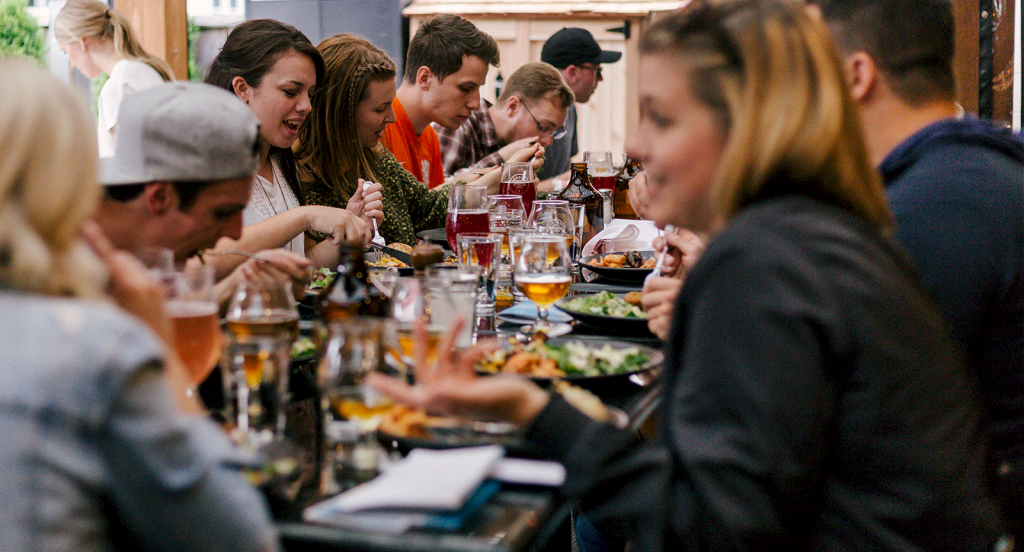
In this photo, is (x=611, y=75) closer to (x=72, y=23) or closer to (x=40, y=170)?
(x=72, y=23)

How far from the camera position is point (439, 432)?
1.10m

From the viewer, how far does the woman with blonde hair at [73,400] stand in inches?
28.2

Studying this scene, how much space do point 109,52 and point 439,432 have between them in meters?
4.30

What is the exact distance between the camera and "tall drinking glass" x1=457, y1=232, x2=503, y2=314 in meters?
2.05

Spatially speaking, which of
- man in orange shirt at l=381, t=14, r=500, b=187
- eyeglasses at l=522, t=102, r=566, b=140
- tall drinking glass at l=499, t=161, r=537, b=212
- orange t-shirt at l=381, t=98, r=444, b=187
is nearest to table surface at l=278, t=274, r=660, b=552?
tall drinking glass at l=499, t=161, r=537, b=212

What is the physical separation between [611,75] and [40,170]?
7.46 metres

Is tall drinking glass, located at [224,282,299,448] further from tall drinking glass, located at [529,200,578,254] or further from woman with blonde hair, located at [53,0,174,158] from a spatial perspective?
woman with blonde hair, located at [53,0,174,158]

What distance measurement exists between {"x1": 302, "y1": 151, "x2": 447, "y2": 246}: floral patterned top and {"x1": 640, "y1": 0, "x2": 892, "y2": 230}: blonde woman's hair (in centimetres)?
245

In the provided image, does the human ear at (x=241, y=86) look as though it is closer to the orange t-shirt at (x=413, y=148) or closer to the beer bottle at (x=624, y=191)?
the orange t-shirt at (x=413, y=148)

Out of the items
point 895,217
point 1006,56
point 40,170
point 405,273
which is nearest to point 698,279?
point 895,217

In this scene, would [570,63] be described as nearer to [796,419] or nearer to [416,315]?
[416,315]

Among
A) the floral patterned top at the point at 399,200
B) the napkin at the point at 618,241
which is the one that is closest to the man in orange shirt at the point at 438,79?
the floral patterned top at the point at 399,200

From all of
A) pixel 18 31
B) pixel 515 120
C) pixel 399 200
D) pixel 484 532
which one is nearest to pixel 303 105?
pixel 399 200

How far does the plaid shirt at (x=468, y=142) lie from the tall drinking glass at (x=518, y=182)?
1834 millimetres
